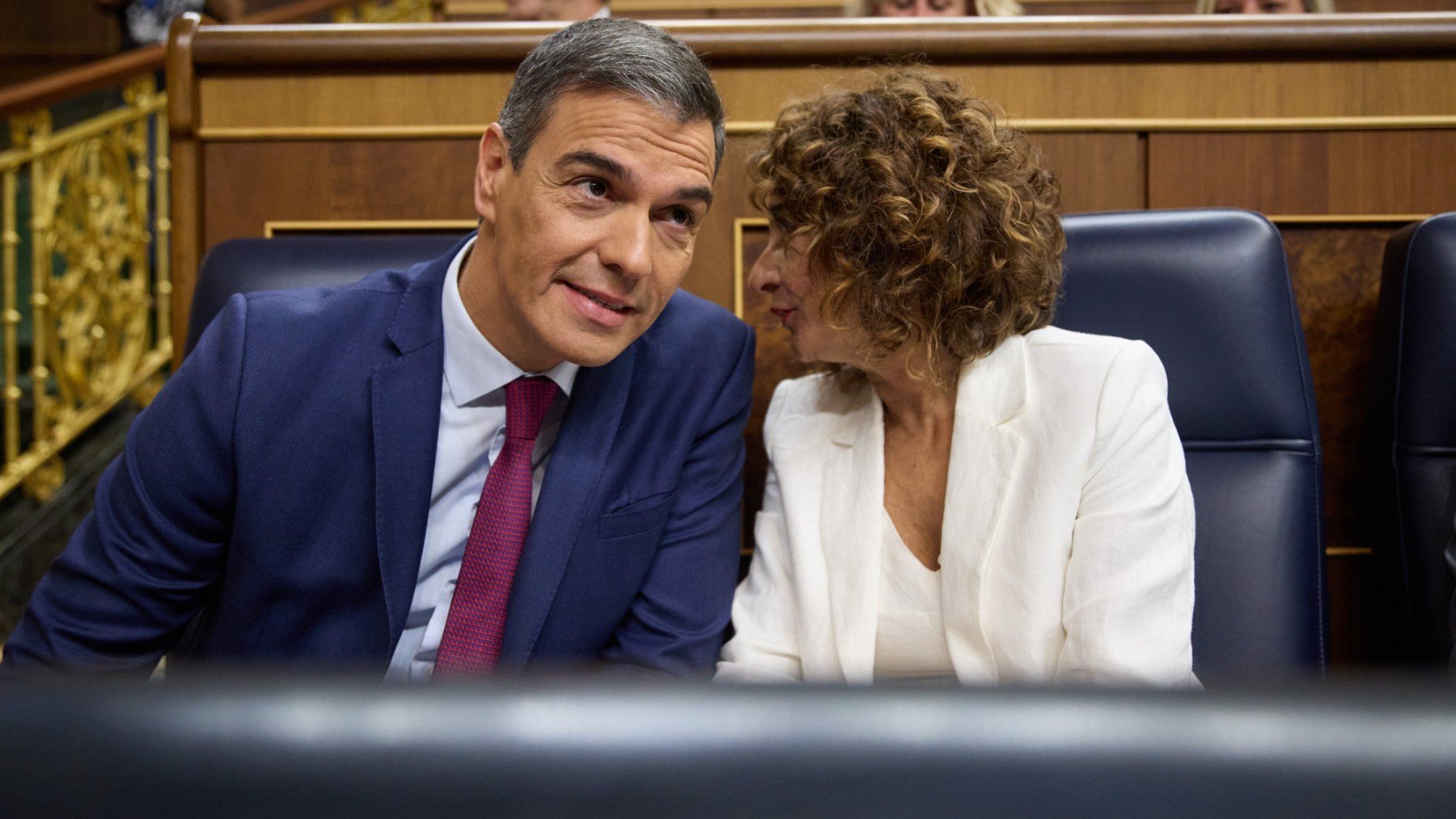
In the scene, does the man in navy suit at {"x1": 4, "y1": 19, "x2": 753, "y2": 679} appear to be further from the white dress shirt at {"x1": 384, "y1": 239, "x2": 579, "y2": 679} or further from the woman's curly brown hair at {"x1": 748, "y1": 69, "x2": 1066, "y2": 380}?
the woman's curly brown hair at {"x1": 748, "y1": 69, "x2": 1066, "y2": 380}

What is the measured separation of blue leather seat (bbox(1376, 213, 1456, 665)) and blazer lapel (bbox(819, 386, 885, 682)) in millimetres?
645

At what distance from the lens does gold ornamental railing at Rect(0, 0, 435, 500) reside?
2711mm

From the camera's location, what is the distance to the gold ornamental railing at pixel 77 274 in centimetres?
271

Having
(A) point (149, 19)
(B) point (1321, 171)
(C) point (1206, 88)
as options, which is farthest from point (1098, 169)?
(A) point (149, 19)

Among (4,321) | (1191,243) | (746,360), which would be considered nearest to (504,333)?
(746,360)

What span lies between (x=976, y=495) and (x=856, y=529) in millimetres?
149

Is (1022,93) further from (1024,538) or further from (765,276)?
(1024,538)

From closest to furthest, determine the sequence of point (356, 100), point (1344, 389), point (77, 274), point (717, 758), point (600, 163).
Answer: point (717, 758) → point (600, 163) → point (1344, 389) → point (356, 100) → point (77, 274)

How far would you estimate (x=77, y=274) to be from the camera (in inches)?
116

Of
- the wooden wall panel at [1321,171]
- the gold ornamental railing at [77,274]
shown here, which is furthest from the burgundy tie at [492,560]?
the gold ornamental railing at [77,274]

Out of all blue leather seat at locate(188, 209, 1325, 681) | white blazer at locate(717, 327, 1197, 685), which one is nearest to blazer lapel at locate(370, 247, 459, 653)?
white blazer at locate(717, 327, 1197, 685)

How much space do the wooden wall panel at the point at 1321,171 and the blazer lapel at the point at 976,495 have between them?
559 millimetres

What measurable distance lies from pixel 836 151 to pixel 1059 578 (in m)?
0.55

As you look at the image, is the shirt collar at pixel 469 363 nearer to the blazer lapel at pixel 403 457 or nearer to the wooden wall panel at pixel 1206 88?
the blazer lapel at pixel 403 457
